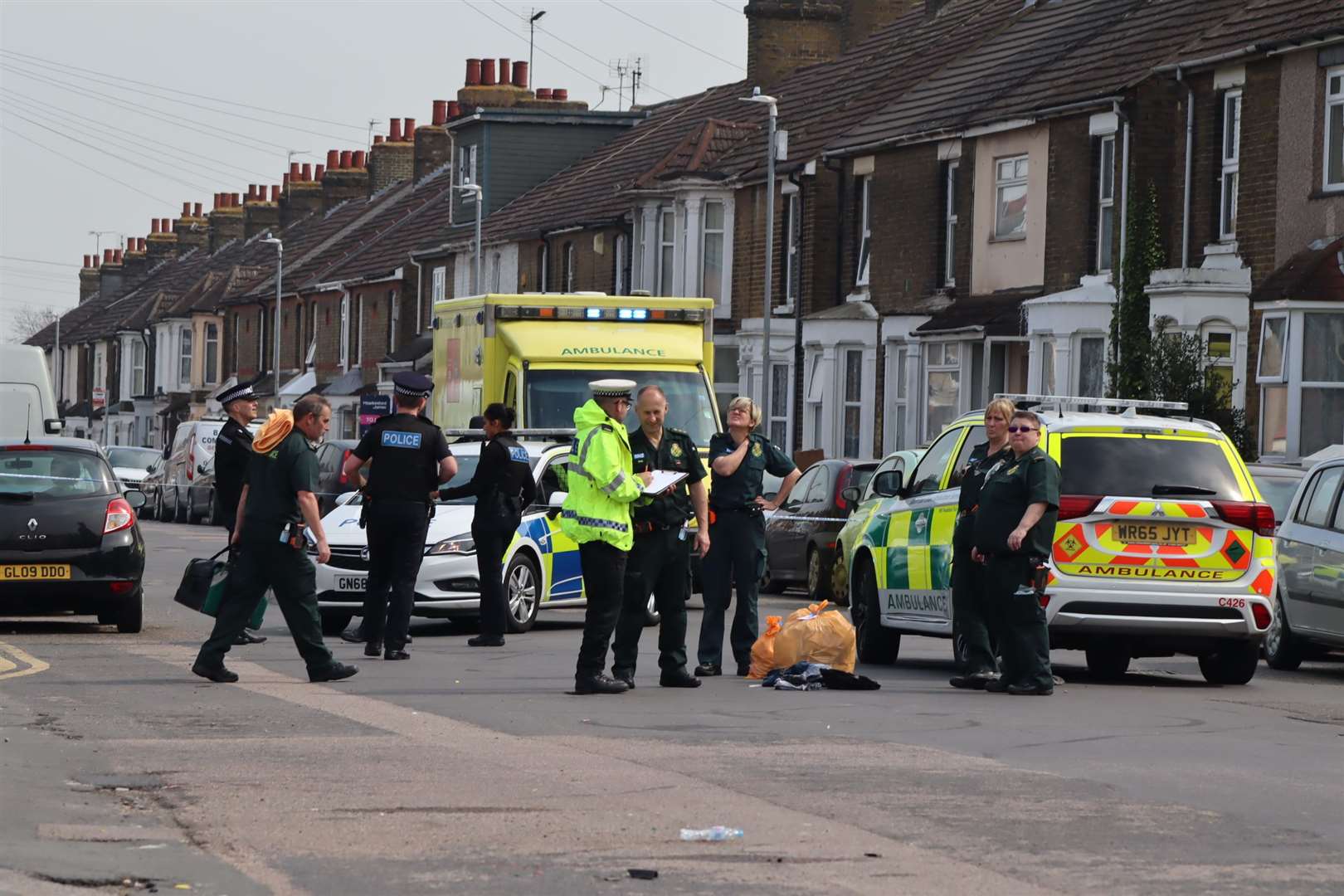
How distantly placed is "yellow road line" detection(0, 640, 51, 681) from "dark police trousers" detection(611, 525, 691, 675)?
369cm

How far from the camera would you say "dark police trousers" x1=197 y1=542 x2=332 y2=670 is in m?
13.8

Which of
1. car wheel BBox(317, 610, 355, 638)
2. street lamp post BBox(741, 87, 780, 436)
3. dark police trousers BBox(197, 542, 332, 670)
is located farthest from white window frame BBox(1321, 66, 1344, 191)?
dark police trousers BBox(197, 542, 332, 670)

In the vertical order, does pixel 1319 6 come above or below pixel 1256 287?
above

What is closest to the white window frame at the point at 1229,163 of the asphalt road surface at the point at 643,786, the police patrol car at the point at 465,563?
the police patrol car at the point at 465,563

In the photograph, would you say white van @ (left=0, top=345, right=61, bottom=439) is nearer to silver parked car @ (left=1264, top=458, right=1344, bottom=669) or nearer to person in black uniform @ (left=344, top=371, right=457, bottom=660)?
person in black uniform @ (left=344, top=371, right=457, bottom=660)

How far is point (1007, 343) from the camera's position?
3547 cm

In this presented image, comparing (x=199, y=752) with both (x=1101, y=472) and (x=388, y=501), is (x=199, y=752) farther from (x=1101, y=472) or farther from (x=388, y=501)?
(x=1101, y=472)

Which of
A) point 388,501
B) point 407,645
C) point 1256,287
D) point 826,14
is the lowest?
point 407,645

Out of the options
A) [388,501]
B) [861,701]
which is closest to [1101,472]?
[861,701]

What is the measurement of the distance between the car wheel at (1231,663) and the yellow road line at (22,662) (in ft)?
25.1

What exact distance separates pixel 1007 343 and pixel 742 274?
36.0ft

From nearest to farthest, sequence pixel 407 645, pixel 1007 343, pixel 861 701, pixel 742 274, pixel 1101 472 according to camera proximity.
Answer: pixel 861 701 → pixel 1101 472 → pixel 407 645 → pixel 1007 343 → pixel 742 274

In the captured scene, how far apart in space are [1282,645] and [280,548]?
7.94 metres

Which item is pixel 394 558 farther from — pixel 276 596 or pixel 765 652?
pixel 765 652
